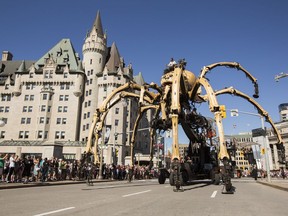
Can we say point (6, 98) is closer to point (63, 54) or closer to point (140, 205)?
point (63, 54)

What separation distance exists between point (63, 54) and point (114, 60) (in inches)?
626

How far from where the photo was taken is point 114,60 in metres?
74.9

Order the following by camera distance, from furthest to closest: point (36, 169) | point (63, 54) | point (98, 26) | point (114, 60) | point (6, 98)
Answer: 1. point (63, 54)
2. point (98, 26)
3. point (114, 60)
4. point (6, 98)
5. point (36, 169)

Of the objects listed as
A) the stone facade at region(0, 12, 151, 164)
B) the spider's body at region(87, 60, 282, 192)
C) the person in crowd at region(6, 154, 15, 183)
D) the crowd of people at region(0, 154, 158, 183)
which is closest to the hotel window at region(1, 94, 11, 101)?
the stone facade at region(0, 12, 151, 164)

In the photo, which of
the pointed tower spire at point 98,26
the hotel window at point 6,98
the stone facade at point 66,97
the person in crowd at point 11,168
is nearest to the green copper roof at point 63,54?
the stone facade at point 66,97

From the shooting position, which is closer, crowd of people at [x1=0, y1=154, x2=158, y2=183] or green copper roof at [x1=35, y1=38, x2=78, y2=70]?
crowd of people at [x1=0, y1=154, x2=158, y2=183]

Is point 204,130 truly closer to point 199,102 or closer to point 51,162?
point 199,102

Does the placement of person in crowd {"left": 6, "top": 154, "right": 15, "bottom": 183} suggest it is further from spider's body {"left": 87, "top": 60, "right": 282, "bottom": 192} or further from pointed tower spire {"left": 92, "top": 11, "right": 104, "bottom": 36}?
pointed tower spire {"left": 92, "top": 11, "right": 104, "bottom": 36}

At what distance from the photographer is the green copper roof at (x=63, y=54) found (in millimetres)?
75375

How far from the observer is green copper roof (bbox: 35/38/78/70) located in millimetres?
75375

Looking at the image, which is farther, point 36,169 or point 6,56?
point 6,56

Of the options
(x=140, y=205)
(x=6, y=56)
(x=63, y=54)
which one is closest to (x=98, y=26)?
(x=63, y=54)

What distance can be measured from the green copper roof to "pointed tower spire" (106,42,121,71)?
9577mm

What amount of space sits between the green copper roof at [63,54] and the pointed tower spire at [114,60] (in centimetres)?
958
